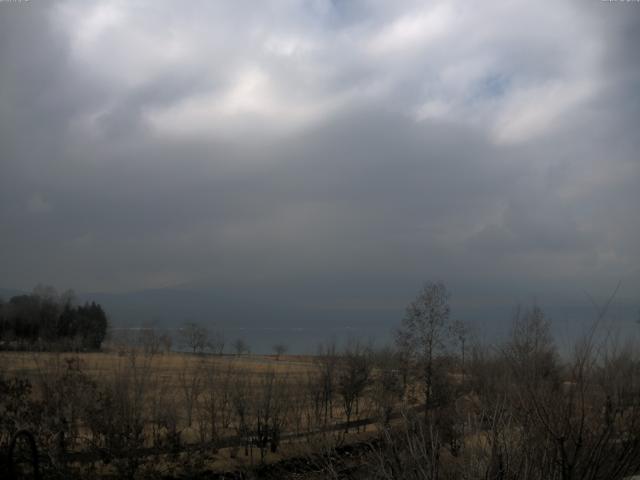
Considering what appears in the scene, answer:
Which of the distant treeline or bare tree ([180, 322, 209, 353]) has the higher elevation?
the distant treeline

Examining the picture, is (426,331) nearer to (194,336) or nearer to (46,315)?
(46,315)

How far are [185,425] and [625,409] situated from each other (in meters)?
22.8

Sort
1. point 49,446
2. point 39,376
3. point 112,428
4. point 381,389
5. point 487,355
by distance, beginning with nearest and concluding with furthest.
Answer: point 49,446
point 39,376
point 112,428
point 487,355
point 381,389

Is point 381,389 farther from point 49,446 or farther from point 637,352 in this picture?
point 637,352

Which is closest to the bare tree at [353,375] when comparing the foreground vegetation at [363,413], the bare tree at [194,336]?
the foreground vegetation at [363,413]

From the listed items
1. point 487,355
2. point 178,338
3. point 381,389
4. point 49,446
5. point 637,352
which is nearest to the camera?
point 637,352

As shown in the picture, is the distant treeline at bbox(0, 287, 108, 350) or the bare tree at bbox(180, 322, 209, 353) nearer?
the distant treeline at bbox(0, 287, 108, 350)

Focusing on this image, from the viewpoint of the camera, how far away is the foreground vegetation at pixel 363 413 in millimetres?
7719

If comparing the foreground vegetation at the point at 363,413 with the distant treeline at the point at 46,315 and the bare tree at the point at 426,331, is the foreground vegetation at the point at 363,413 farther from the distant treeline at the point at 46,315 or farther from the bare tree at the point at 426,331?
the distant treeline at the point at 46,315

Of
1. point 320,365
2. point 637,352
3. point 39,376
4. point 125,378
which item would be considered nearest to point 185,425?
point 125,378

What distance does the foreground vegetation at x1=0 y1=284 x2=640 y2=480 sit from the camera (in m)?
7.72

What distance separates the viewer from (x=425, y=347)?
117ft

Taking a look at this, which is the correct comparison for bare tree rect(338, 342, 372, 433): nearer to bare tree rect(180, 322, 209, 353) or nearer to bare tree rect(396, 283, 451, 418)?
bare tree rect(396, 283, 451, 418)

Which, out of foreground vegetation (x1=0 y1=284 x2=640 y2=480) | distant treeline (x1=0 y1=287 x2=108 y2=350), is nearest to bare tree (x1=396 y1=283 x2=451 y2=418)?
foreground vegetation (x1=0 y1=284 x2=640 y2=480)
